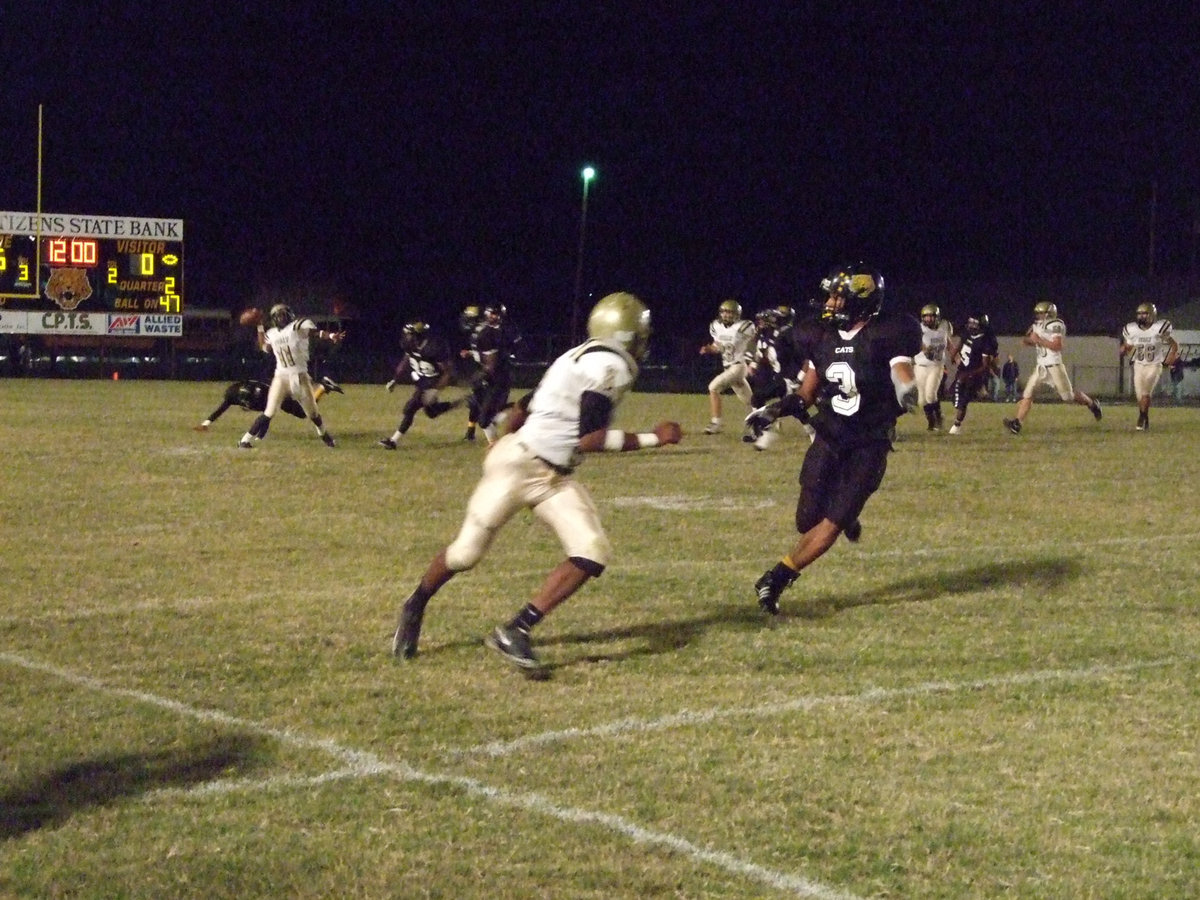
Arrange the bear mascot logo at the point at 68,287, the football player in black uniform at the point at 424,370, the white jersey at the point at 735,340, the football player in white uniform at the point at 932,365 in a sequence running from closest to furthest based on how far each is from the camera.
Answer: the football player in black uniform at the point at 424,370, the white jersey at the point at 735,340, the football player in white uniform at the point at 932,365, the bear mascot logo at the point at 68,287

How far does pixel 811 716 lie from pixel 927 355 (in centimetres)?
1708

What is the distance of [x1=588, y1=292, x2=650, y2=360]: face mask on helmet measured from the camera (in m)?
6.88

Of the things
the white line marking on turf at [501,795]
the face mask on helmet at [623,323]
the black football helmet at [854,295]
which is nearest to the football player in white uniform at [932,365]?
the black football helmet at [854,295]

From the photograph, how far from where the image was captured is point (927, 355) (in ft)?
74.1

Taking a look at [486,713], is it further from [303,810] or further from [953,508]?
[953,508]

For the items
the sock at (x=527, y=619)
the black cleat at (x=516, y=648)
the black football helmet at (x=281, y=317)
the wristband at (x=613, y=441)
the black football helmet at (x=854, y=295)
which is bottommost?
the black cleat at (x=516, y=648)

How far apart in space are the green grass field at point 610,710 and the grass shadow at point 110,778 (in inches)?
0.7

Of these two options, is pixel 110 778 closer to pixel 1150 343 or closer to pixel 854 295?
pixel 854 295

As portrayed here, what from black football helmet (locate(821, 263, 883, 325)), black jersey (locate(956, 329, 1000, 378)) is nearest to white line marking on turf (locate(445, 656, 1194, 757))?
black football helmet (locate(821, 263, 883, 325))

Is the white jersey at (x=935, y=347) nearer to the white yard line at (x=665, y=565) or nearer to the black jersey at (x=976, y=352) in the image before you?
the black jersey at (x=976, y=352)

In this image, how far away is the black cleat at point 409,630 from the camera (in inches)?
281

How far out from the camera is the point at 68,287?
3844 centimetres

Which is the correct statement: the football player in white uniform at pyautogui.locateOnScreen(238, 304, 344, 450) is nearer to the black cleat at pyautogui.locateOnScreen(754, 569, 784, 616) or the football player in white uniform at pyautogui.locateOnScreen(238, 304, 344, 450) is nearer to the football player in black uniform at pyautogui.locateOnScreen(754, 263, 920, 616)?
the football player in black uniform at pyautogui.locateOnScreen(754, 263, 920, 616)

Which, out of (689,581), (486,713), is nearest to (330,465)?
(689,581)
